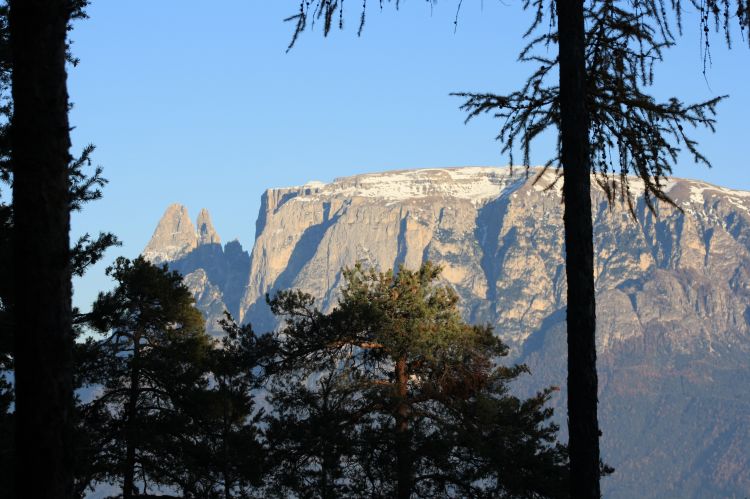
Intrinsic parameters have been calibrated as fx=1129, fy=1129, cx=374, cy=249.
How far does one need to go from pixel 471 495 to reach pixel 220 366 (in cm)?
827

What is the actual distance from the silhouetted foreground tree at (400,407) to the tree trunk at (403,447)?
29mm

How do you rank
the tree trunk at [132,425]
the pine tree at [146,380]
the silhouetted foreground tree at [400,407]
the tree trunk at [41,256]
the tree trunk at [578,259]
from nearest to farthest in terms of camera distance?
the tree trunk at [41,256] < the tree trunk at [578,259] < the tree trunk at [132,425] < the pine tree at [146,380] < the silhouetted foreground tree at [400,407]

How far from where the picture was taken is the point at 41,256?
720cm

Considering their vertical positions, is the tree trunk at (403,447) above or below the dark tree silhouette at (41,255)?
below

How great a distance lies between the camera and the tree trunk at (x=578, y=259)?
9.52m

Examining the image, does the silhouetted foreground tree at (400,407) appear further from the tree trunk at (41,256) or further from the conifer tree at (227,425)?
the tree trunk at (41,256)

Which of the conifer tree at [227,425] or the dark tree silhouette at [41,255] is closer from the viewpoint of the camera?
the dark tree silhouette at [41,255]

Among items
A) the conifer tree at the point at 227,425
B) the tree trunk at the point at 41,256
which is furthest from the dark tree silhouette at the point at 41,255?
the conifer tree at the point at 227,425

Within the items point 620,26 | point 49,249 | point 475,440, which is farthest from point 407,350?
point 49,249

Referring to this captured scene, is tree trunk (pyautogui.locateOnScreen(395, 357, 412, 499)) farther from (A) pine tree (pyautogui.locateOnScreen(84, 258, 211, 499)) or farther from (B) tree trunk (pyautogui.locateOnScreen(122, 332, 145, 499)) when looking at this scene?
(B) tree trunk (pyautogui.locateOnScreen(122, 332, 145, 499))

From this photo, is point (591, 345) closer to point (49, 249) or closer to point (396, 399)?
point (49, 249)

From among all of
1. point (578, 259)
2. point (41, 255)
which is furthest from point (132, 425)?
point (41, 255)

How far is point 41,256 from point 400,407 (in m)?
24.0

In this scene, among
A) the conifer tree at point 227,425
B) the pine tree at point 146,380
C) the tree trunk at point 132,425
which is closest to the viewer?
the tree trunk at point 132,425
